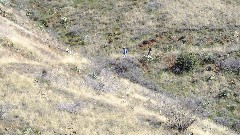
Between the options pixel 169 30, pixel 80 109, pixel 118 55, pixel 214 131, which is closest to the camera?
pixel 80 109

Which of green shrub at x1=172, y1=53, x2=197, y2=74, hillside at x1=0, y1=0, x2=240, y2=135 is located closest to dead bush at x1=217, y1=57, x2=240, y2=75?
hillside at x1=0, y1=0, x2=240, y2=135

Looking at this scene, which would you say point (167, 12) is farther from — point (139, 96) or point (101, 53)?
point (139, 96)

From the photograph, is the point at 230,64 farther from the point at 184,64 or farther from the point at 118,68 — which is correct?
the point at 118,68

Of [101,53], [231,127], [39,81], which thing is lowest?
[231,127]

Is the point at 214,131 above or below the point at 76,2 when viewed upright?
below

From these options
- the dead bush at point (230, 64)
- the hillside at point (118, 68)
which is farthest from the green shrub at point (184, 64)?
the dead bush at point (230, 64)

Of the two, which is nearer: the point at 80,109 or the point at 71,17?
the point at 80,109

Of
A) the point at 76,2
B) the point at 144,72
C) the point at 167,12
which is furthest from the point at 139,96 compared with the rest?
the point at 76,2
